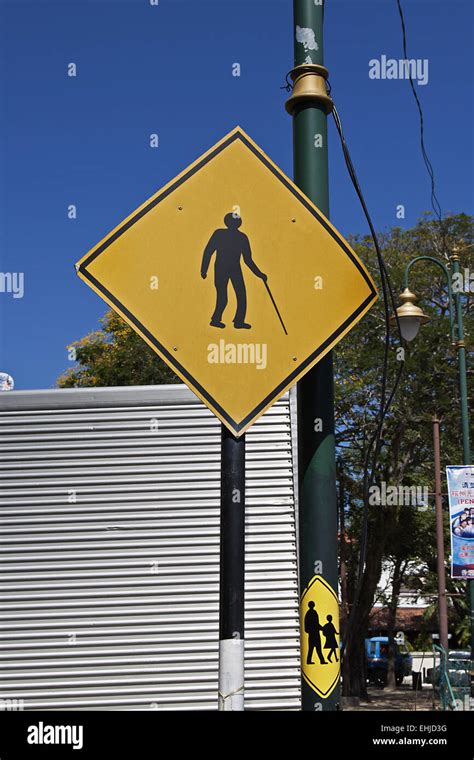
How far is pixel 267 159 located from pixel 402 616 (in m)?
60.6

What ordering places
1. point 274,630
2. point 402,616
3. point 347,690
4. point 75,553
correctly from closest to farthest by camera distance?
point 274,630
point 75,553
point 347,690
point 402,616

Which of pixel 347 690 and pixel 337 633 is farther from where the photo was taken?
pixel 347 690

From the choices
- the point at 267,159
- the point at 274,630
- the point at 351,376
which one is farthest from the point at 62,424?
the point at 351,376

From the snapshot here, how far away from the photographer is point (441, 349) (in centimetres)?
2714

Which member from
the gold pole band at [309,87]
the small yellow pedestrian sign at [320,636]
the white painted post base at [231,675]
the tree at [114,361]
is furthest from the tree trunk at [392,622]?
the white painted post base at [231,675]

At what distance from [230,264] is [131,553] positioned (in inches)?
164

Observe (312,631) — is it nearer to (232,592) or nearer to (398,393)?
(232,592)

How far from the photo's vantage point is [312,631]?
3.88 metres

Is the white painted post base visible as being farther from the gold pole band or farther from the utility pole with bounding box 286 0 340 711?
the gold pole band

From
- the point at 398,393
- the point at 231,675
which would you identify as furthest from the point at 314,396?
the point at 398,393

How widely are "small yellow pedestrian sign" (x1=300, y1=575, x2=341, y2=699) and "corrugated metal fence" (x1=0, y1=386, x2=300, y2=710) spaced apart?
9.46 ft

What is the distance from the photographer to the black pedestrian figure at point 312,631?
3.85 meters

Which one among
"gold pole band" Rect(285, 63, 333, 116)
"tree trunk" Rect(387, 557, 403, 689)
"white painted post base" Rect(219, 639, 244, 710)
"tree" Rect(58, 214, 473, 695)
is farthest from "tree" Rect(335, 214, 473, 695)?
"white painted post base" Rect(219, 639, 244, 710)
